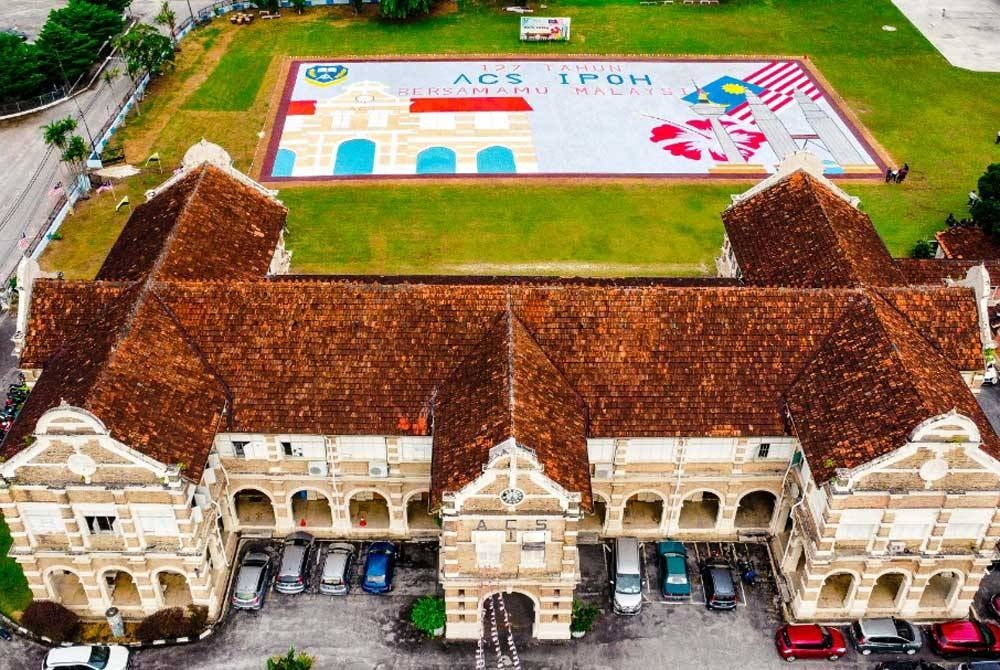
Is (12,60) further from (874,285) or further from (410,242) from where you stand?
(874,285)

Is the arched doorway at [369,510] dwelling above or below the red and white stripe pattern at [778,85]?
below

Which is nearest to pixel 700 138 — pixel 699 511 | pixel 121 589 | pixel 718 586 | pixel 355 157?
pixel 355 157

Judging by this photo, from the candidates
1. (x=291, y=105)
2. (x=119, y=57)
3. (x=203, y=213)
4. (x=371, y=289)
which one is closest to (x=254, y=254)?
(x=203, y=213)

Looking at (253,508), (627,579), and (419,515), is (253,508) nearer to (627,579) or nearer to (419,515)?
(419,515)

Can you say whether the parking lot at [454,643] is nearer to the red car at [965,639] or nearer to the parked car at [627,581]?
the parked car at [627,581]

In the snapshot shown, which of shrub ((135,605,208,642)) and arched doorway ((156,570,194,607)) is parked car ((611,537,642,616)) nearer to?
shrub ((135,605,208,642))

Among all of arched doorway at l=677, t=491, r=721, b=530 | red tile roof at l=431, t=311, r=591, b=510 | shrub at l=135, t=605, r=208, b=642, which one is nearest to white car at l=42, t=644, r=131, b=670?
shrub at l=135, t=605, r=208, b=642

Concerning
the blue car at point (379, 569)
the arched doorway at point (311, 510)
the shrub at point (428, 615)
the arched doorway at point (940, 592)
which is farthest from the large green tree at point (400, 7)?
the arched doorway at point (940, 592)
